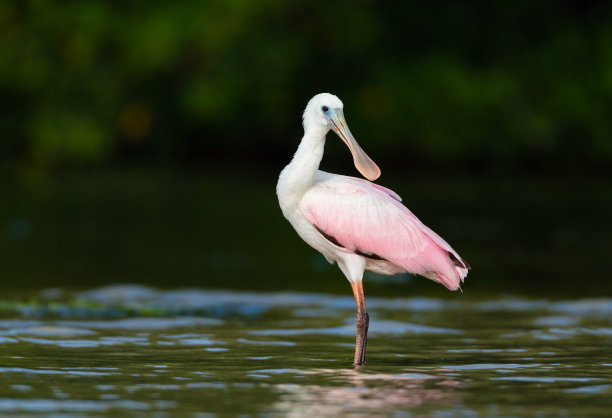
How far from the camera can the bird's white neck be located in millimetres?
8742

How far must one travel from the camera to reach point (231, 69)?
3675 cm

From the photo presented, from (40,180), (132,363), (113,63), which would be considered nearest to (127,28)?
(113,63)

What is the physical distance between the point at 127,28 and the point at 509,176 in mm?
11281

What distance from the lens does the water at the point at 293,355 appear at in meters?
7.05

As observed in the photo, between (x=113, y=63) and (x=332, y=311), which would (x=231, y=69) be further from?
(x=332, y=311)

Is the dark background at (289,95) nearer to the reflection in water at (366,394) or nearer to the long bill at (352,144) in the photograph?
the long bill at (352,144)

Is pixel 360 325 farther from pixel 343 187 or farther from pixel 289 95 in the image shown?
pixel 289 95

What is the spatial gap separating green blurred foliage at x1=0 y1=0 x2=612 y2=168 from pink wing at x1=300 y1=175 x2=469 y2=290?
27.7m

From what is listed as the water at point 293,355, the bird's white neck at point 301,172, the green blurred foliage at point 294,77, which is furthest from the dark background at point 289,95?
the bird's white neck at point 301,172

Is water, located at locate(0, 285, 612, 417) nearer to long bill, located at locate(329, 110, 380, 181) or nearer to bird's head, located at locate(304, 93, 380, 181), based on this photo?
long bill, located at locate(329, 110, 380, 181)

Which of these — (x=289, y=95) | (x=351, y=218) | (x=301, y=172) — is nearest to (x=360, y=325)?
(x=351, y=218)

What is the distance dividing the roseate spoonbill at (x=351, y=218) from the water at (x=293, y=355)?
2.00ft

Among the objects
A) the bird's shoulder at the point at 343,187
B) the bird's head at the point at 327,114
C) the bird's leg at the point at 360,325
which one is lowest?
the bird's leg at the point at 360,325

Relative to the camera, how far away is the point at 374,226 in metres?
8.87
